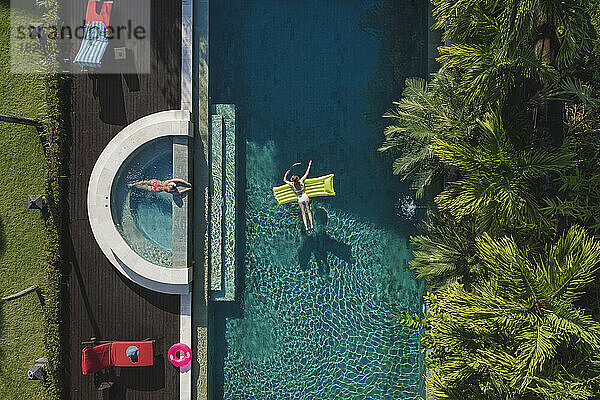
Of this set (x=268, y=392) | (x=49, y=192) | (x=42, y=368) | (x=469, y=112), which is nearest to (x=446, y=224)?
(x=469, y=112)

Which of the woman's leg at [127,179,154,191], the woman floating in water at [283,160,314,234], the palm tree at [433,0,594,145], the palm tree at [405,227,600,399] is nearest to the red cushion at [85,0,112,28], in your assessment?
the woman's leg at [127,179,154,191]

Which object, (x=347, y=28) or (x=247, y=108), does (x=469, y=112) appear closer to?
(x=347, y=28)

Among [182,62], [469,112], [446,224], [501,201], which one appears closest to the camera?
[501,201]

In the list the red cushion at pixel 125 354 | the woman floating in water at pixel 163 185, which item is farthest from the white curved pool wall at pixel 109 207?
the red cushion at pixel 125 354

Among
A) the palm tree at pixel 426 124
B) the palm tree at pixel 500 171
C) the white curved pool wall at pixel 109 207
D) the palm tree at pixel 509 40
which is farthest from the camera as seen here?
the white curved pool wall at pixel 109 207

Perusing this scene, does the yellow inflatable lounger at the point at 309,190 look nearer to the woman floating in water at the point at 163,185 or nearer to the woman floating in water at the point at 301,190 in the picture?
the woman floating in water at the point at 301,190

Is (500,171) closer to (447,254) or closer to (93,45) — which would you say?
(447,254)
